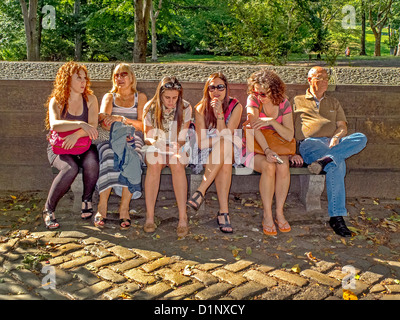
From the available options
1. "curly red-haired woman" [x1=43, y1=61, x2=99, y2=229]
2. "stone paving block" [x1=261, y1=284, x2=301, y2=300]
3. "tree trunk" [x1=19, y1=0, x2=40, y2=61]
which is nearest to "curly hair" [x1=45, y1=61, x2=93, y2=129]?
"curly red-haired woman" [x1=43, y1=61, x2=99, y2=229]

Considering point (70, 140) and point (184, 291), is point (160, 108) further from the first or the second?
point (184, 291)

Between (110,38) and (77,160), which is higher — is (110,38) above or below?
above

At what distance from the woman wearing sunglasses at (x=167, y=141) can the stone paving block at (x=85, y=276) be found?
3.14 feet

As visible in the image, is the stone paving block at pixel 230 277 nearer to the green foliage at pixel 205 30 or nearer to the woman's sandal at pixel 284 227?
the woman's sandal at pixel 284 227

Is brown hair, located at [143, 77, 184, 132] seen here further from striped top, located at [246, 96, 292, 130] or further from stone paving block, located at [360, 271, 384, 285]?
stone paving block, located at [360, 271, 384, 285]

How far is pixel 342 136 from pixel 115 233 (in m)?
2.57

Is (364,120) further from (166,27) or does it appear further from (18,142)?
(166,27)

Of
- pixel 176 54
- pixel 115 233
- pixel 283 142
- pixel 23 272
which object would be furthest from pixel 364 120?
pixel 176 54

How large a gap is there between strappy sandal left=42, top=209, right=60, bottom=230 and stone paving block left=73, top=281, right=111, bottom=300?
1289 millimetres

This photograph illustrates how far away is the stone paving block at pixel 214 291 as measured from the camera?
3365 millimetres

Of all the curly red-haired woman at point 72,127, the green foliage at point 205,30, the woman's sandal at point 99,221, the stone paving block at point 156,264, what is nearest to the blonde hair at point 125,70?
the curly red-haired woman at point 72,127

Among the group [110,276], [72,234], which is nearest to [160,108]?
[72,234]

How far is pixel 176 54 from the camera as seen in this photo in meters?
30.4

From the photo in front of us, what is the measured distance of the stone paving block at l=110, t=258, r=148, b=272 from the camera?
12.4 feet
